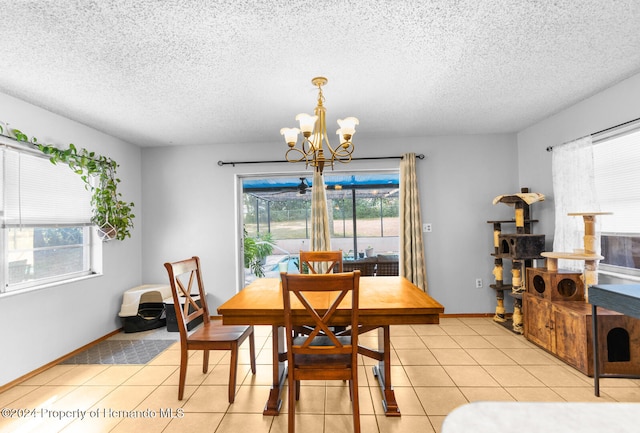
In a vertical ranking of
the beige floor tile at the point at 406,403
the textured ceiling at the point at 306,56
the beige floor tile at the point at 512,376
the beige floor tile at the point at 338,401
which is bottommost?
the beige floor tile at the point at 512,376

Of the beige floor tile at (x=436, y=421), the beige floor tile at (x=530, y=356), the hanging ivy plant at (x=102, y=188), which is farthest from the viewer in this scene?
the hanging ivy plant at (x=102, y=188)

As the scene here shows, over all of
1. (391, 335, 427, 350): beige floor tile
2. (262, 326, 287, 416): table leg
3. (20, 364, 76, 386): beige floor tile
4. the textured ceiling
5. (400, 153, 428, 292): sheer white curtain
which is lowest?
(20, 364, 76, 386): beige floor tile

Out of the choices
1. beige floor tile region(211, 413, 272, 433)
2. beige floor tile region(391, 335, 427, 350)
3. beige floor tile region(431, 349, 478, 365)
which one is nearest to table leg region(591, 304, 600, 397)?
beige floor tile region(431, 349, 478, 365)

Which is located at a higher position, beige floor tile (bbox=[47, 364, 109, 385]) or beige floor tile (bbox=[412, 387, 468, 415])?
beige floor tile (bbox=[412, 387, 468, 415])

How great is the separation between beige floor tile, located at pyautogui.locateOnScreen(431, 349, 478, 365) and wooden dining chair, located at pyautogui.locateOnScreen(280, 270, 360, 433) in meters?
1.44

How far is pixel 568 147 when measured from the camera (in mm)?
3156

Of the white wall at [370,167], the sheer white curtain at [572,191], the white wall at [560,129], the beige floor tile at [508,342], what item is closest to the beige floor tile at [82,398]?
the white wall at [370,167]

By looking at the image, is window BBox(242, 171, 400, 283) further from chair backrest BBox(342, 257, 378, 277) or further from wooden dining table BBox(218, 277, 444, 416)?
wooden dining table BBox(218, 277, 444, 416)

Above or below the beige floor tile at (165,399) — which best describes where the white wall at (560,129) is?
above

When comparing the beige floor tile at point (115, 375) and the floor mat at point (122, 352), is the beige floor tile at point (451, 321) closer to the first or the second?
the floor mat at point (122, 352)

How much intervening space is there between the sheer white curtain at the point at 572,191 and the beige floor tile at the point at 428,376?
182cm

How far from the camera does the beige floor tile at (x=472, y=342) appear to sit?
314cm

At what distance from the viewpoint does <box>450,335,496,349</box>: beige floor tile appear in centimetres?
314

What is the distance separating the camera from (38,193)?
9.70ft
